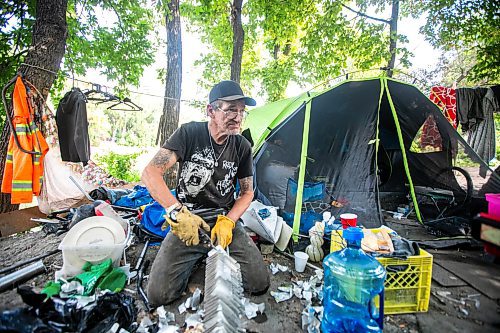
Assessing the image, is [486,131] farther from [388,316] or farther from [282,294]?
[282,294]

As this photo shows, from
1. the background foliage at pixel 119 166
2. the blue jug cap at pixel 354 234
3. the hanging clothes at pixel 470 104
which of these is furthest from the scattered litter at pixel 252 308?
the background foliage at pixel 119 166

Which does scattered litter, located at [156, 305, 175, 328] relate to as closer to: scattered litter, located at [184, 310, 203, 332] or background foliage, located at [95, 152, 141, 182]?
scattered litter, located at [184, 310, 203, 332]

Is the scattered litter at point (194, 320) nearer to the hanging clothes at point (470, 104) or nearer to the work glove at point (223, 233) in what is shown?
the work glove at point (223, 233)

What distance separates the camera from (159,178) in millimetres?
2365

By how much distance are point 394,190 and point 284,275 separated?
404cm

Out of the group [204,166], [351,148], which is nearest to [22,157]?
[204,166]

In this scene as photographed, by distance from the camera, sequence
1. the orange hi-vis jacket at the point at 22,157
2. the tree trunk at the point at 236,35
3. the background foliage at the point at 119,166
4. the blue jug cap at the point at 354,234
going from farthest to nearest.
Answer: the background foliage at the point at 119,166 < the tree trunk at the point at 236,35 < the orange hi-vis jacket at the point at 22,157 < the blue jug cap at the point at 354,234

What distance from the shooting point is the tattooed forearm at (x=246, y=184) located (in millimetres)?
2812

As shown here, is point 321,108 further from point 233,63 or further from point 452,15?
point 452,15

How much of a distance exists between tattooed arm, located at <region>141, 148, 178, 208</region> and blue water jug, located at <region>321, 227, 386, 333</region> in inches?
58.2

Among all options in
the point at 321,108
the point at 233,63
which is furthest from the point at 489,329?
the point at 233,63

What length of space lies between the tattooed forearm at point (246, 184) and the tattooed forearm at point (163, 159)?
800 mm

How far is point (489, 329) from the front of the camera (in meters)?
1.97

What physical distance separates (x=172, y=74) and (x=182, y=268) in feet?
16.3
